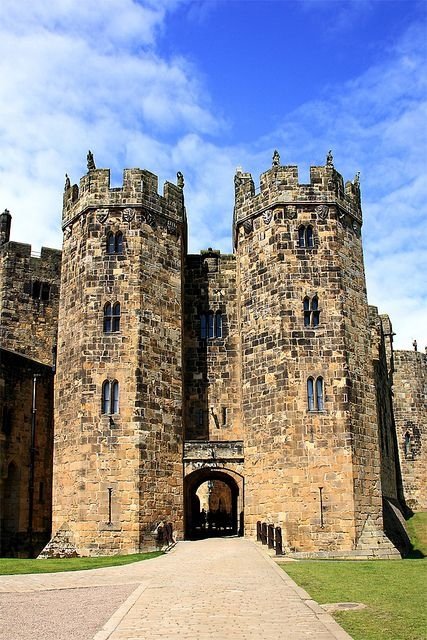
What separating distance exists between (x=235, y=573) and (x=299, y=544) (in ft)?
32.6

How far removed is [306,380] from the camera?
28797mm

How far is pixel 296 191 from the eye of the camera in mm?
31062

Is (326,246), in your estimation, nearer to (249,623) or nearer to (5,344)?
(5,344)

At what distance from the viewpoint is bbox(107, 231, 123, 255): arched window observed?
101ft

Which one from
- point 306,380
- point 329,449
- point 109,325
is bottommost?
point 329,449

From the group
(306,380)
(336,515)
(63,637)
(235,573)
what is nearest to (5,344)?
(306,380)

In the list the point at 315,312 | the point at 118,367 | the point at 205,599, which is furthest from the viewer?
the point at 315,312

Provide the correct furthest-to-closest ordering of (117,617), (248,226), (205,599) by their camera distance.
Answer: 1. (248,226)
2. (205,599)
3. (117,617)

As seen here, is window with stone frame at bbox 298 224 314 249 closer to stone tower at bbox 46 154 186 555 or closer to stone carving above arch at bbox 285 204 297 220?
stone carving above arch at bbox 285 204 297 220

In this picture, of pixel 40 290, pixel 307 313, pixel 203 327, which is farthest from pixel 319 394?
pixel 40 290

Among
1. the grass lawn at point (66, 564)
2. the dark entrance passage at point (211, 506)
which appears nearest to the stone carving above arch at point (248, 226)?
the dark entrance passage at point (211, 506)

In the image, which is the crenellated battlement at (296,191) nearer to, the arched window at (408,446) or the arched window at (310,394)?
the arched window at (310,394)

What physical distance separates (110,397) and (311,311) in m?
8.99

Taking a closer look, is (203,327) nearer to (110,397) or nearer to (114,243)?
(114,243)
